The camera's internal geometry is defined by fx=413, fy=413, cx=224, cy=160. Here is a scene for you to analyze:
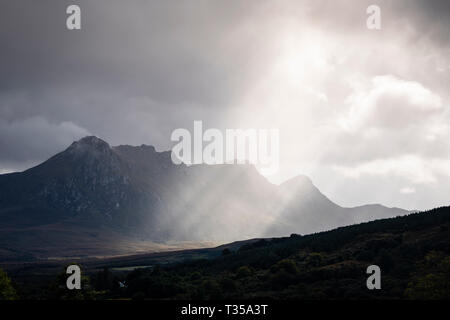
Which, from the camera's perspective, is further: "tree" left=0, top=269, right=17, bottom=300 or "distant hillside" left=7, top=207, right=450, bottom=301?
"distant hillside" left=7, top=207, right=450, bottom=301

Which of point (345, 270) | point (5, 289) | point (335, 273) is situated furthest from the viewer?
point (345, 270)

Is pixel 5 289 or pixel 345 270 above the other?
pixel 5 289

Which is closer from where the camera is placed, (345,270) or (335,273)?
(335,273)

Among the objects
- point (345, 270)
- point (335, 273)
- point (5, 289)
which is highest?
point (5, 289)

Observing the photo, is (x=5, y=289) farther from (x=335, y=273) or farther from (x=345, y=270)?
(x=345, y=270)

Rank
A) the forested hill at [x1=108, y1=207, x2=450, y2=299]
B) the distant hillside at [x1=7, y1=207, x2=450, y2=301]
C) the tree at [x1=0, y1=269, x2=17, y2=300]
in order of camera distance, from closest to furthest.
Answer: the tree at [x1=0, y1=269, x2=17, y2=300] → the distant hillside at [x1=7, y1=207, x2=450, y2=301] → the forested hill at [x1=108, y1=207, x2=450, y2=299]

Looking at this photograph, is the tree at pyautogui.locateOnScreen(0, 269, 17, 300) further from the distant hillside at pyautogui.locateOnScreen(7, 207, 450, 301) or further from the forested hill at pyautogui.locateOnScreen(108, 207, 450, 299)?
the forested hill at pyautogui.locateOnScreen(108, 207, 450, 299)

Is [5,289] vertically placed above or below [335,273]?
above

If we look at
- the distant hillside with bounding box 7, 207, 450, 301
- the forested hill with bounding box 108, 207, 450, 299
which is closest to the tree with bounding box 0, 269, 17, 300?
the distant hillside with bounding box 7, 207, 450, 301

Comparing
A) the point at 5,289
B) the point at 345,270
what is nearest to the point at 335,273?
the point at 345,270

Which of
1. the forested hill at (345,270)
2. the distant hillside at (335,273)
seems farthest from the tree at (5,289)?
the forested hill at (345,270)

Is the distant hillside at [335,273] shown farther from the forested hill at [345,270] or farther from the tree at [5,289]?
the tree at [5,289]

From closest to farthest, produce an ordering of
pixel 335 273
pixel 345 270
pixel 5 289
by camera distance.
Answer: pixel 5 289 → pixel 335 273 → pixel 345 270
